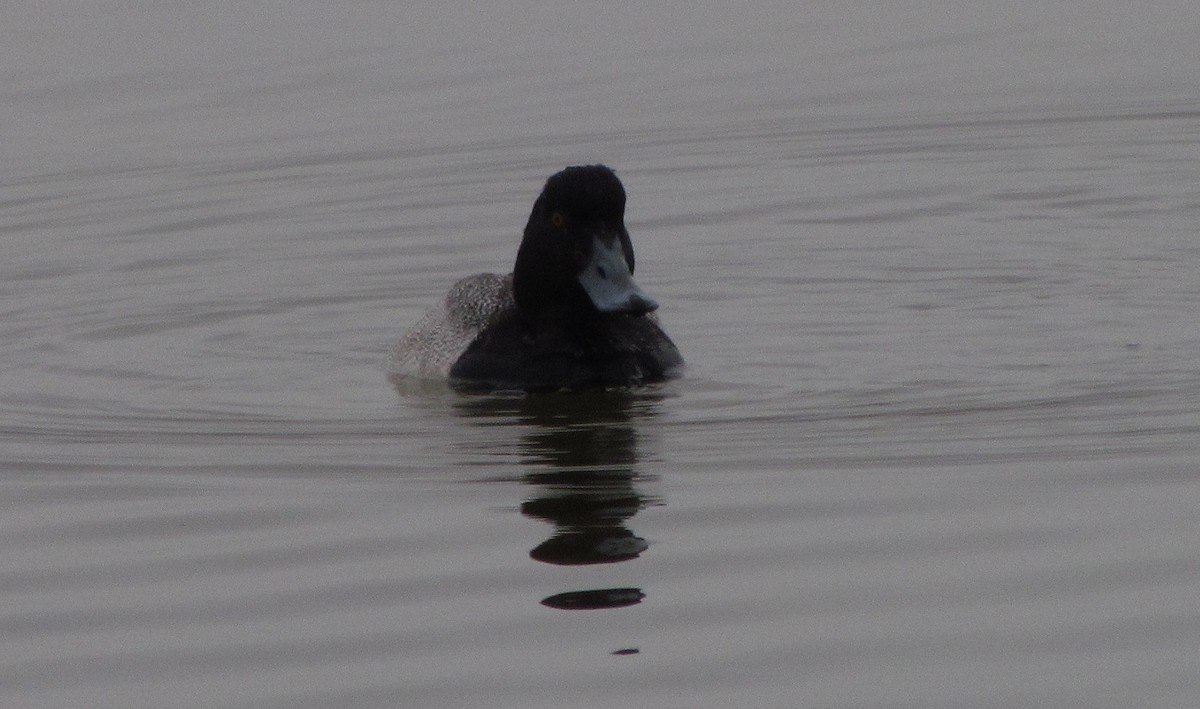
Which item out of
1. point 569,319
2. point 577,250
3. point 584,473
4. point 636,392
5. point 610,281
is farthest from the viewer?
point 569,319

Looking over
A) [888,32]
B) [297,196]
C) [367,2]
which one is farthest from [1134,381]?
[367,2]

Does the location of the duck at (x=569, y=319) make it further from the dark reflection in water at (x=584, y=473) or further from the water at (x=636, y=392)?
the water at (x=636, y=392)

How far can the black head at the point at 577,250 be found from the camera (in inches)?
492

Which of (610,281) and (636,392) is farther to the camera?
(610,281)

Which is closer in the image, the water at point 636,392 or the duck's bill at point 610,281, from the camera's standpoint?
the water at point 636,392

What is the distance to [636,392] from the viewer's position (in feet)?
40.4

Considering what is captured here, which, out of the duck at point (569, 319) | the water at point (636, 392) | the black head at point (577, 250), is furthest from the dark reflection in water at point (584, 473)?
the black head at point (577, 250)

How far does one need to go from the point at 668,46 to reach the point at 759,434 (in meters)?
15.6

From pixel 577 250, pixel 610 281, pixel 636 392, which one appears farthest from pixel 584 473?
pixel 577 250

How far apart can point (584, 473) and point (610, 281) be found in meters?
2.29

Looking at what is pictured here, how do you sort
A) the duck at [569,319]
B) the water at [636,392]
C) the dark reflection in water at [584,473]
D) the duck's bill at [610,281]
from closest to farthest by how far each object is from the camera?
the water at [636,392]
the dark reflection in water at [584,473]
the duck's bill at [610,281]
the duck at [569,319]

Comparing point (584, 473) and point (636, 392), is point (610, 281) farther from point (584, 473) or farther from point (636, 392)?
point (584, 473)

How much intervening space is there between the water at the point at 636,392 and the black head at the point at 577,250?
0.70m

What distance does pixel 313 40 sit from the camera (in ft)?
88.2
